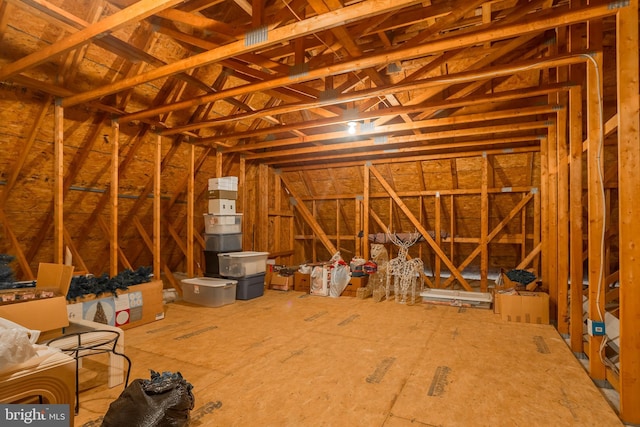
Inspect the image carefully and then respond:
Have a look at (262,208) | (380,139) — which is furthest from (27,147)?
(380,139)

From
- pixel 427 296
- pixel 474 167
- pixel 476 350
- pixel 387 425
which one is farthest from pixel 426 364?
pixel 474 167

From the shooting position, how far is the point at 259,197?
7.42 metres

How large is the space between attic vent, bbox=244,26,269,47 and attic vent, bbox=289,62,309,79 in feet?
1.71

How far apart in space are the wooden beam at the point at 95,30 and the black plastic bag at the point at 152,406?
228 centimetres

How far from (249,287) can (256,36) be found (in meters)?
3.83

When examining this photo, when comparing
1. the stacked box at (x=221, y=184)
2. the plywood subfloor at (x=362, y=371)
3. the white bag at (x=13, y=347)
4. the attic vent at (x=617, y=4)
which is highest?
the attic vent at (x=617, y=4)

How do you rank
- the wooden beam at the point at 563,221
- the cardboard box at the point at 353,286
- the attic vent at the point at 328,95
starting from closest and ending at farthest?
1. the wooden beam at the point at 563,221
2. the attic vent at the point at 328,95
3. the cardboard box at the point at 353,286

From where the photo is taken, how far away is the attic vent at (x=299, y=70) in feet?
9.57

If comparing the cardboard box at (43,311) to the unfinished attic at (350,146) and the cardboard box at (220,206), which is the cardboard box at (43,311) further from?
the cardboard box at (220,206)

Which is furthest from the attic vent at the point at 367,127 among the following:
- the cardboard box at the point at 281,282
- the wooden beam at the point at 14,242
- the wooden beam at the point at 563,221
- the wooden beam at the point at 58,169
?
the wooden beam at the point at 14,242

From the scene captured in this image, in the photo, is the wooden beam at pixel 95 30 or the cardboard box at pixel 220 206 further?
the cardboard box at pixel 220 206

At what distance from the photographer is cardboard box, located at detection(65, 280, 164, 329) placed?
3.43 meters

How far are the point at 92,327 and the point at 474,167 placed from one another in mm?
6019

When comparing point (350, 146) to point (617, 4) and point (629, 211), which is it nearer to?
point (617, 4)
